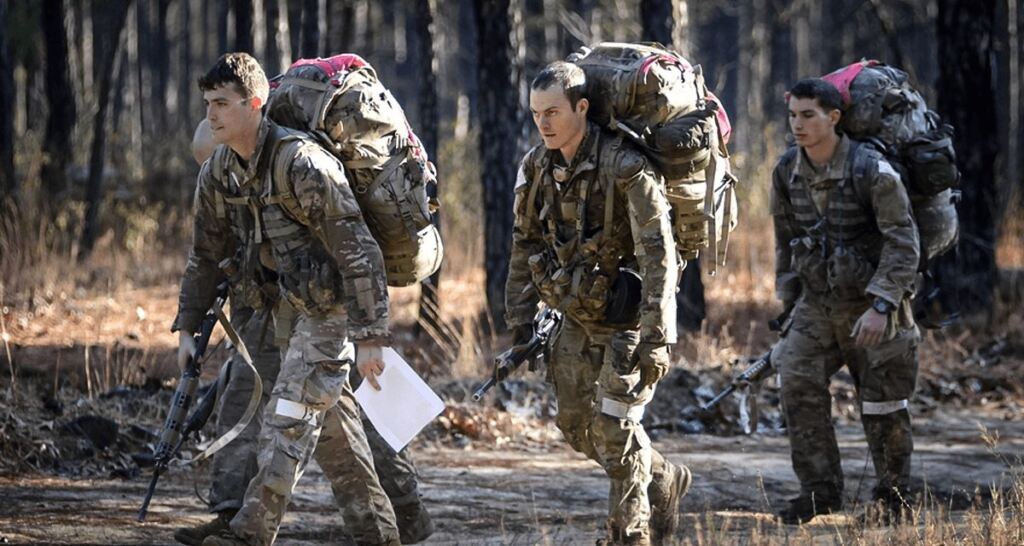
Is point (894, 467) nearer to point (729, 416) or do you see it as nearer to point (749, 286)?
point (729, 416)

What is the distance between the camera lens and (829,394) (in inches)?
279

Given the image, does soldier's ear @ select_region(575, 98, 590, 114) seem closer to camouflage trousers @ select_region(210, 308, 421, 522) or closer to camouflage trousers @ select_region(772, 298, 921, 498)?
camouflage trousers @ select_region(210, 308, 421, 522)

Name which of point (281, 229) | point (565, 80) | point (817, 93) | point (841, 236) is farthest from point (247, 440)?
point (817, 93)

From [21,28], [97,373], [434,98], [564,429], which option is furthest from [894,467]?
[21,28]

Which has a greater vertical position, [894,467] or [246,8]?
[246,8]

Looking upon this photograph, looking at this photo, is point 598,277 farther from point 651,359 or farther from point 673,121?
point 673,121

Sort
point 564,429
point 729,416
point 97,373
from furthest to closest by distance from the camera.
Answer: point 729,416 → point 97,373 → point 564,429

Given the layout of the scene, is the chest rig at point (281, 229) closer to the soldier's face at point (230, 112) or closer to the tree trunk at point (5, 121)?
the soldier's face at point (230, 112)

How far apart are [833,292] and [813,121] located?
0.85 metres

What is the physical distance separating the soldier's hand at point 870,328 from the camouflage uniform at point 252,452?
2.23 m

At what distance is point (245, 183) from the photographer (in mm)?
5461

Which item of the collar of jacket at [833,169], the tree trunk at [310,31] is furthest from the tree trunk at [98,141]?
the collar of jacket at [833,169]

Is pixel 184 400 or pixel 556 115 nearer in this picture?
pixel 556 115

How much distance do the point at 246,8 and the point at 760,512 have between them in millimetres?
6242
